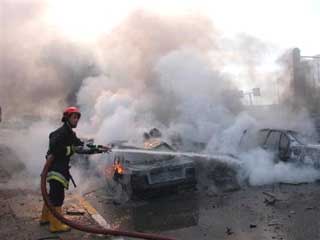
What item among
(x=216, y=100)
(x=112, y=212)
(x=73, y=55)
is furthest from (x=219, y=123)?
(x=73, y=55)

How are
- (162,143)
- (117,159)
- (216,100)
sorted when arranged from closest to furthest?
1. (117,159)
2. (162,143)
3. (216,100)

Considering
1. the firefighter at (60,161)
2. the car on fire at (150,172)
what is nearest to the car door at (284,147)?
the car on fire at (150,172)

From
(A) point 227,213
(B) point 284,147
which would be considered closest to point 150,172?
(A) point 227,213

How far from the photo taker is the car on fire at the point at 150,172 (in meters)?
7.65

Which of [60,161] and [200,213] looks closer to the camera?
[60,161]

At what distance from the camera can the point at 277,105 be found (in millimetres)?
18031

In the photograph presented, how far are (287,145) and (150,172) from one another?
141 inches

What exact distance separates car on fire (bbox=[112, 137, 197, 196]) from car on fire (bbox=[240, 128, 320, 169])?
2.56 meters

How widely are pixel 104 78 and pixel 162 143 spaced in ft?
37.2

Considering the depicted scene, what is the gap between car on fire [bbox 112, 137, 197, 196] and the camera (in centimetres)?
765

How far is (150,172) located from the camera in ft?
25.3

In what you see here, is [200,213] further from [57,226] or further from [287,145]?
[287,145]

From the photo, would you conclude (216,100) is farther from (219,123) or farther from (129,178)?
(129,178)

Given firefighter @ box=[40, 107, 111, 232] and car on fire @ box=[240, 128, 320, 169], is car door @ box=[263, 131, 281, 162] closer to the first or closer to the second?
car on fire @ box=[240, 128, 320, 169]
